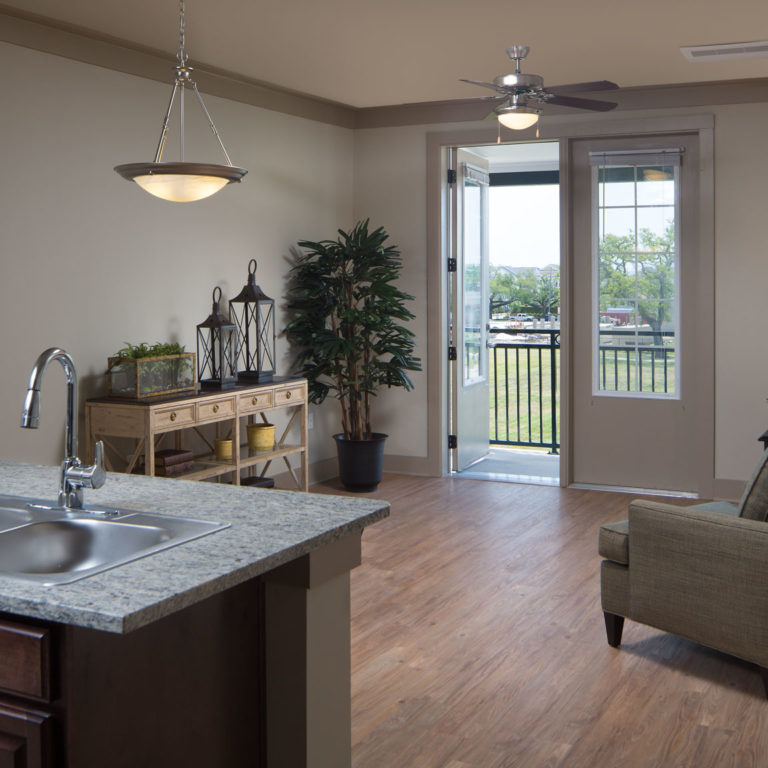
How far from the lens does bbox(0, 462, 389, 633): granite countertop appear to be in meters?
1.55

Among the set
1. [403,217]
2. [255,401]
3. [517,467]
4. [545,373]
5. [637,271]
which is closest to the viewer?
[255,401]

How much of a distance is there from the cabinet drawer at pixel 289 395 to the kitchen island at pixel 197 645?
9.97ft

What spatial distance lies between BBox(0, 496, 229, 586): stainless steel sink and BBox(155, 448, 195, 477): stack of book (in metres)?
2.59

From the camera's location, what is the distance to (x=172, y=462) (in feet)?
15.6

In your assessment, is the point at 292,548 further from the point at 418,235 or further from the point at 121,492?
the point at 418,235

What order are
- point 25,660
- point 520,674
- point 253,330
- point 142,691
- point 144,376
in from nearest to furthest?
point 25,660, point 142,691, point 520,674, point 144,376, point 253,330

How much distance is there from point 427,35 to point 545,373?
17.4 ft

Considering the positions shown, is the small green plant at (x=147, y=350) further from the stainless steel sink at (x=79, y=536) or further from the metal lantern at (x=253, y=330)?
the stainless steel sink at (x=79, y=536)

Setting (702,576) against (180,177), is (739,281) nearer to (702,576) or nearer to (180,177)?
(702,576)

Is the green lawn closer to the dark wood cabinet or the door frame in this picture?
the door frame

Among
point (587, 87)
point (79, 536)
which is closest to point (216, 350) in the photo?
point (587, 87)

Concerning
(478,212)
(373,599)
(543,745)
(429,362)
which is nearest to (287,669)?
(543,745)

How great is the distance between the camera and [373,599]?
405 cm

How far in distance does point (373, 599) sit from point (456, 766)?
4.72 ft
